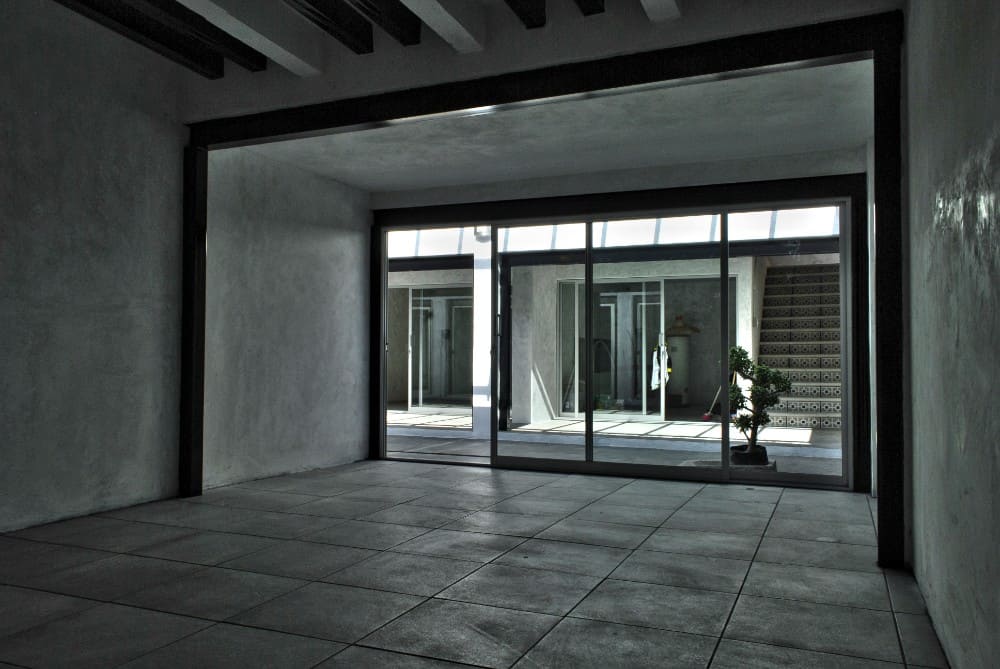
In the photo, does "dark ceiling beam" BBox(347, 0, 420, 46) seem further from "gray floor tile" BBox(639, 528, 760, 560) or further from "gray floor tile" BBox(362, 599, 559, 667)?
"gray floor tile" BBox(639, 528, 760, 560)

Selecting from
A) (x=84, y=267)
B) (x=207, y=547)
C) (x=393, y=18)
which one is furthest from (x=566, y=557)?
(x=84, y=267)

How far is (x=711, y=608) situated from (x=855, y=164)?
4781 mm

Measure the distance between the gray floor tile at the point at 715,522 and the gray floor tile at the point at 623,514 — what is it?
95 millimetres

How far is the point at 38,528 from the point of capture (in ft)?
16.2

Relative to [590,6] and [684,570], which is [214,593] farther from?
[590,6]

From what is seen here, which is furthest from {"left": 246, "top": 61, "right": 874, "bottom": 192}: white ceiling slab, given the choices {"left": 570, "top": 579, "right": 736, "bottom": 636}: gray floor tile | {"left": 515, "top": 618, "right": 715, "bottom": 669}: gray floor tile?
{"left": 515, "top": 618, "right": 715, "bottom": 669}: gray floor tile

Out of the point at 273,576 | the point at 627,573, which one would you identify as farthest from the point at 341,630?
the point at 627,573

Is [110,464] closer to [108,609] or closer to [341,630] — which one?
[108,609]

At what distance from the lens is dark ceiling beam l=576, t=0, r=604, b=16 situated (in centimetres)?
461

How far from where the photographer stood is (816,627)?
320cm

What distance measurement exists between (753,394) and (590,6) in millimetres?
4634

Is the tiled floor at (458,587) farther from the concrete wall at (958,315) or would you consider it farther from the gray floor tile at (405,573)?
the concrete wall at (958,315)

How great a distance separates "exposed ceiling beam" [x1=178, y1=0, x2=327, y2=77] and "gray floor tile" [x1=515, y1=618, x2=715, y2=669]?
4.01m

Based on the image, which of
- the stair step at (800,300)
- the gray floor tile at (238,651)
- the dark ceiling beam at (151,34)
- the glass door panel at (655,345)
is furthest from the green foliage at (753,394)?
the gray floor tile at (238,651)
